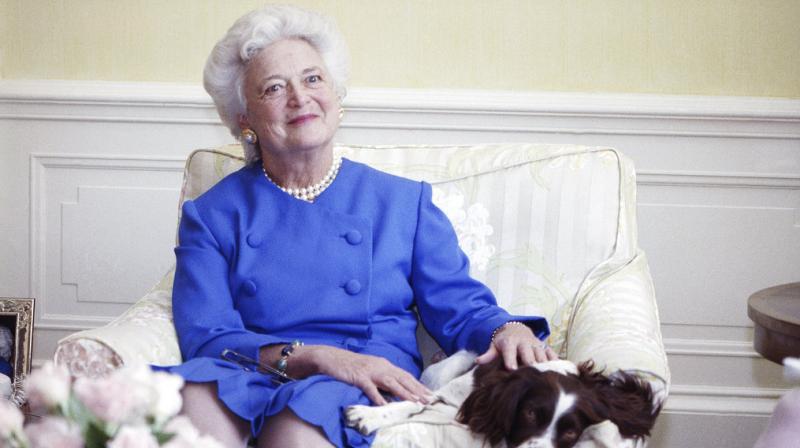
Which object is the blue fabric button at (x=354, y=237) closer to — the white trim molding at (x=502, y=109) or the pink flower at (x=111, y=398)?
the white trim molding at (x=502, y=109)

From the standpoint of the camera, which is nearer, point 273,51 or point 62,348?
point 62,348

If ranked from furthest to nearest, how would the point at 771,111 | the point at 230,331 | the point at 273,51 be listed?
the point at 771,111 → the point at 273,51 → the point at 230,331

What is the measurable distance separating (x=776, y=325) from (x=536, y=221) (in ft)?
1.89

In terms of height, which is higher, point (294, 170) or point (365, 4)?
point (365, 4)

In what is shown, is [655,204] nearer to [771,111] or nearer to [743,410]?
[771,111]

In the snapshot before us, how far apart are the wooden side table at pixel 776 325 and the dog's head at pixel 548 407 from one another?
0.42 metres

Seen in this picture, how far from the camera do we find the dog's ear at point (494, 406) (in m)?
1.66

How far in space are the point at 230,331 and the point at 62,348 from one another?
31cm

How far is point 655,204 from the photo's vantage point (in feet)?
10.5

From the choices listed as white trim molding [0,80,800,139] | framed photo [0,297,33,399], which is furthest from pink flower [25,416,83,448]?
white trim molding [0,80,800,139]

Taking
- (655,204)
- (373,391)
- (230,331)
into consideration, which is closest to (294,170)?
(230,331)

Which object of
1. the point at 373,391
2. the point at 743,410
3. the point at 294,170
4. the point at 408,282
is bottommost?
the point at 743,410

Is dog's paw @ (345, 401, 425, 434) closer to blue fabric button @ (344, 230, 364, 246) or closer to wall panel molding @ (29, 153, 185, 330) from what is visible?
blue fabric button @ (344, 230, 364, 246)

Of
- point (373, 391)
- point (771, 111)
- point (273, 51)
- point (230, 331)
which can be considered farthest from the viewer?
point (771, 111)
